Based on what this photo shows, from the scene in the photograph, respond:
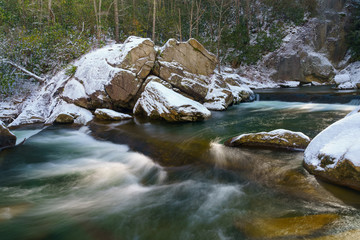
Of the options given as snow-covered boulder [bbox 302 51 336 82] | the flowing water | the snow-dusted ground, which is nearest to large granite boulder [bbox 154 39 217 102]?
the flowing water

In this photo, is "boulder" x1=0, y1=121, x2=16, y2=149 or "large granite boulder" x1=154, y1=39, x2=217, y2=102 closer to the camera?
"boulder" x1=0, y1=121, x2=16, y2=149

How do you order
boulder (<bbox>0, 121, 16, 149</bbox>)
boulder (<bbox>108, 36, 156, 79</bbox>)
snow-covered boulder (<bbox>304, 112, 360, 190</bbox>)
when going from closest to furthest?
snow-covered boulder (<bbox>304, 112, 360, 190</bbox>)
boulder (<bbox>0, 121, 16, 149</bbox>)
boulder (<bbox>108, 36, 156, 79</bbox>)

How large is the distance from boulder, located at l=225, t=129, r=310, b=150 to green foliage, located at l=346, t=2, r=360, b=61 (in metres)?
26.7

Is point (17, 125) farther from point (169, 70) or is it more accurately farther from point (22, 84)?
point (169, 70)

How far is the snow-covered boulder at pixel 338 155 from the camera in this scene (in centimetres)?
286

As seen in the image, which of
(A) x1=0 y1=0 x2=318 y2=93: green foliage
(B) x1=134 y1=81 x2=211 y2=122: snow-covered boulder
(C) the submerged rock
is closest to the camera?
(C) the submerged rock

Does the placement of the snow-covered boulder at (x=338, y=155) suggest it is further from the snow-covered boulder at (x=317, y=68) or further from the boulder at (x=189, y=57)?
the snow-covered boulder at (x=317, y=68)

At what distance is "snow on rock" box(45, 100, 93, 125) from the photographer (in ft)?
29.7

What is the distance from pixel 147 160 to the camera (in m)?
4.89

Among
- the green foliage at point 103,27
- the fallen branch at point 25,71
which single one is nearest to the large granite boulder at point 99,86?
the green foliage at point 103,27

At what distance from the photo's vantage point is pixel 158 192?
357 centimetres

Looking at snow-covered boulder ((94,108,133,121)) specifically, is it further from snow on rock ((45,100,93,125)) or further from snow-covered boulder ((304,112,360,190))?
snow-covered boulder ((304,112,360,190))

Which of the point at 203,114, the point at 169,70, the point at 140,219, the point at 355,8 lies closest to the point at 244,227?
the point at 140,219

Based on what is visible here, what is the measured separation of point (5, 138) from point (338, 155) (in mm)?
8239
